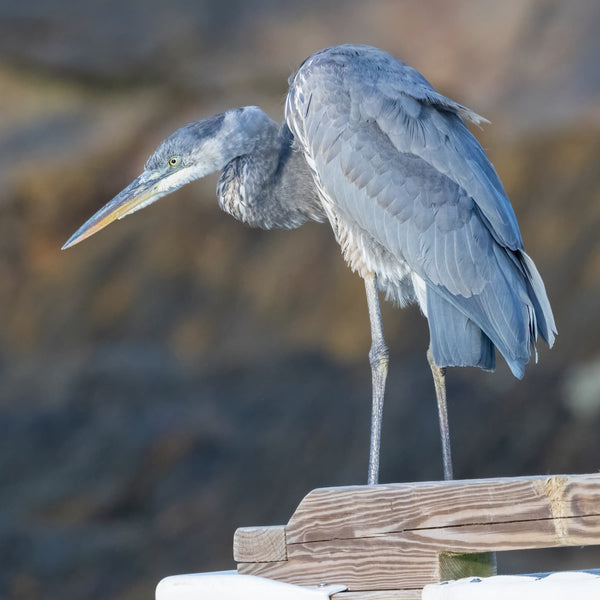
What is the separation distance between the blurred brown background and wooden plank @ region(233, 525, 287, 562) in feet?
9.97

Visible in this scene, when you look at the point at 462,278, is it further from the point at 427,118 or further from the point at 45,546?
the point at 45,546

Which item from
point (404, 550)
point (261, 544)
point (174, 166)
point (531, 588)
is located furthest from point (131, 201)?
point (531, 588)

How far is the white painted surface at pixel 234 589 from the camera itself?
1.74 m

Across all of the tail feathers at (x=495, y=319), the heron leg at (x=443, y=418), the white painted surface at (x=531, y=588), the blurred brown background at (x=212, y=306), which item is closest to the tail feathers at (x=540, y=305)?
the tail feathers at (x=495, y=319)

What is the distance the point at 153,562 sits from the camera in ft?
16.2

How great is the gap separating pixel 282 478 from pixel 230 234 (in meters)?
1.20

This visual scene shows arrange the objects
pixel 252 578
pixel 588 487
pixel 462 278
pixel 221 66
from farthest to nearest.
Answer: pixel 221 66, pixel 462 278, pixel 252 578, pixel 588 487

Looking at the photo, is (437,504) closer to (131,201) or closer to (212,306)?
(131,201)

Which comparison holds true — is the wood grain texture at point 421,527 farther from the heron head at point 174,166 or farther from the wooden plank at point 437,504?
the heron head at point 174,166

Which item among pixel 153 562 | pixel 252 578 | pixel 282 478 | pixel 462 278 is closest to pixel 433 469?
pixel 282 478

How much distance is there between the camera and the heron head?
2.97 metres

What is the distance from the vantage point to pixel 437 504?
1679 mm

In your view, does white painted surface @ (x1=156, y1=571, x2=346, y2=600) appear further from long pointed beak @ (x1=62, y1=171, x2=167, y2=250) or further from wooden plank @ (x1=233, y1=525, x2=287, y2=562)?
long pointed beak @ (x1=62, y1=171, x2=167, y2=250)

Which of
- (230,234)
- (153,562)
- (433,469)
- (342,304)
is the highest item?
(230,234)
